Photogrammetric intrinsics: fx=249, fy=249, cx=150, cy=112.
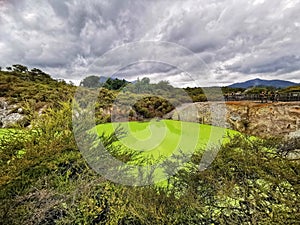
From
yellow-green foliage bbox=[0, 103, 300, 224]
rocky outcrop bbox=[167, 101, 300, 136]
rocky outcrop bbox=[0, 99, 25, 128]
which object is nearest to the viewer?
yellow-green foliage bbox=[0, 103, 300, 224]

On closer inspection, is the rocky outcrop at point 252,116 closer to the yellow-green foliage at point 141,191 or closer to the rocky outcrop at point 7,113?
the yellow-green foliage at point 141,191

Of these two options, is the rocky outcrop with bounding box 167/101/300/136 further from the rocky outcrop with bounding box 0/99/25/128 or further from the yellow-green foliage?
the rocky outcrop with bounding box 0/99/25/128

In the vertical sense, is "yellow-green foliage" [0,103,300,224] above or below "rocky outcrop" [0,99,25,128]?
below

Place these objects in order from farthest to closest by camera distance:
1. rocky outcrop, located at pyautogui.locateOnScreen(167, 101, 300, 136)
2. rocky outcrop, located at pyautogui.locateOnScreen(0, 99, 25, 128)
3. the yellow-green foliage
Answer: rocky outcrop, located at pyautogui.locateOnScreen(0, 99, 25, 128) → rocky outcrop, located at pyautogui.locateOnScreen(167, 101, 300, 136) → the yellow-green foliage

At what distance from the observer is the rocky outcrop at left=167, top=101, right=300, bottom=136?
36.4ft

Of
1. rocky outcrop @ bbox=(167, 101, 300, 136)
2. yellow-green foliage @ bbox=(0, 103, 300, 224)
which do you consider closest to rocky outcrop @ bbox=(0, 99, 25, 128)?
rocky outcrop @ bbox=(167, 101, 300, 136)

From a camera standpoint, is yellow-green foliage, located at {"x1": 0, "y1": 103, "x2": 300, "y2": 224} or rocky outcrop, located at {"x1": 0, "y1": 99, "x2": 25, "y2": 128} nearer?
yellow-green foliage, located at {"x1": 0, "y1": 103, "x2": 300, "y2": 224}

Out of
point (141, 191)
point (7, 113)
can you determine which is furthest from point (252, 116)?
point (7, 113)

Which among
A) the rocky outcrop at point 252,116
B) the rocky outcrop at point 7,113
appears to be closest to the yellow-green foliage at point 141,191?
the rocky outcrop at point 252,116

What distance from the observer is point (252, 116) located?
40.8ft

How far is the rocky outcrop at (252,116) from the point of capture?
11.1m

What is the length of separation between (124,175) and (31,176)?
1439 millimetres

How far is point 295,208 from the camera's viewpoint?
10.1 ft

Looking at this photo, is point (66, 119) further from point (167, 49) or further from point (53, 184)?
point (167, 49)
